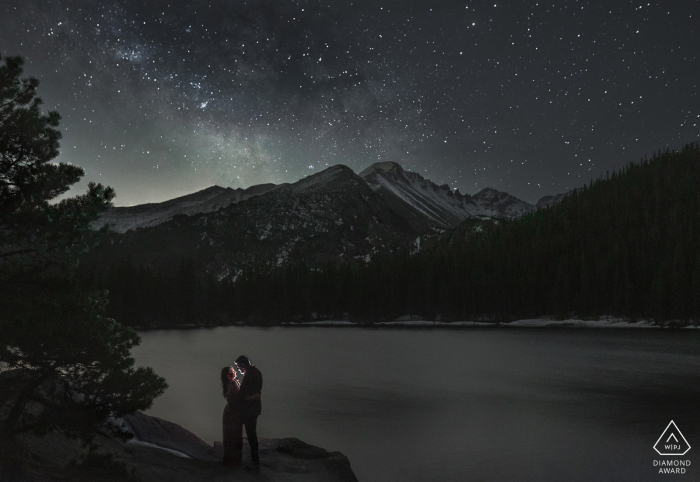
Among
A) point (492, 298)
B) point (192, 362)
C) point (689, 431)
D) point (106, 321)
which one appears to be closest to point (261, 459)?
point (106, 321)

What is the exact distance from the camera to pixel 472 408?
99.0 ft

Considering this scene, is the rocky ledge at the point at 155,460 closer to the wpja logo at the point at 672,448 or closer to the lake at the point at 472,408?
the lake at the point at 472,408

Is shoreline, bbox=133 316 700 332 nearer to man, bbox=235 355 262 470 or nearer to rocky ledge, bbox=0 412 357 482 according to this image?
rocky ledge, bbox=0 412 357 482

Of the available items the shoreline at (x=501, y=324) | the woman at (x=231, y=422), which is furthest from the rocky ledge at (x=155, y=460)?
the shoreline at (x=501, y=324)

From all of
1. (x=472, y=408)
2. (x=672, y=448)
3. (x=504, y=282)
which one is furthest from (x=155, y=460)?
(x=504, y=282)

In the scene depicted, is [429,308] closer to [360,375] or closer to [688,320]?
[688,320]

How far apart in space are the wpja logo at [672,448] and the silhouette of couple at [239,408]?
50.8ft

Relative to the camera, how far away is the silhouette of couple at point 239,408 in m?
12.0

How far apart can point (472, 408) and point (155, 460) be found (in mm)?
23141

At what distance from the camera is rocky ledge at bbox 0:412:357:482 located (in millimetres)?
9406

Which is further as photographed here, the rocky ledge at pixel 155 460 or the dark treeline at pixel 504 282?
the dark treeline at pixel 504 282

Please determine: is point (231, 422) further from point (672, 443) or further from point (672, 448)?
point (672, 443)

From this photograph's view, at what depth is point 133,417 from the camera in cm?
1490

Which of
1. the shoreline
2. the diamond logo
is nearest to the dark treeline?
the shoreline
